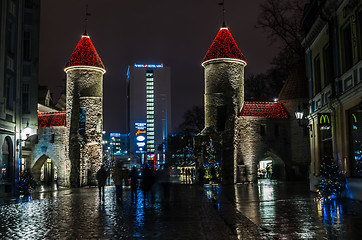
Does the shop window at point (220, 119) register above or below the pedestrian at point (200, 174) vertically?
above

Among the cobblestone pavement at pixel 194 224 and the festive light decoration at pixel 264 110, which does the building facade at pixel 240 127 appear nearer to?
the festive light decoration at pixel 264 110

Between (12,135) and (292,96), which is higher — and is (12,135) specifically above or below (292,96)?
below

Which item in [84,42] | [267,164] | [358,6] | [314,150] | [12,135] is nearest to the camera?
[358,6]

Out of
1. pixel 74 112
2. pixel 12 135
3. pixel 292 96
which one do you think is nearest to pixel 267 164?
pixel 292 96

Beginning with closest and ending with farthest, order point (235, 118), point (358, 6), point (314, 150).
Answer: point (358, 6)
point (314, 150)
point (235, 118)

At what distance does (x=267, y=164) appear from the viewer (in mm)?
48094

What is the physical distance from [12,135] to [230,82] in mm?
20797

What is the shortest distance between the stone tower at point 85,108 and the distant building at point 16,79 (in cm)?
1220

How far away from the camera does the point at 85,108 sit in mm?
40719

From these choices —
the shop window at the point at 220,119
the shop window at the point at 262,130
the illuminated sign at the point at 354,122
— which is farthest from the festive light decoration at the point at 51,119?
the illuminated sign at the point at 354,122

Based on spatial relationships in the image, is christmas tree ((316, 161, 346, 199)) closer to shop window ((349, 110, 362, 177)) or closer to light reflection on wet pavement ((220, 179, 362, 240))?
shop window ((349, 110, 362, 177))

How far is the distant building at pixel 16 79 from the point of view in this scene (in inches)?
934

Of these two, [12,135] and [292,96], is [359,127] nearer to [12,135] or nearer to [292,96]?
[12,135]

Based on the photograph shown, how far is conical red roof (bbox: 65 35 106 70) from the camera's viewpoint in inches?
1597
